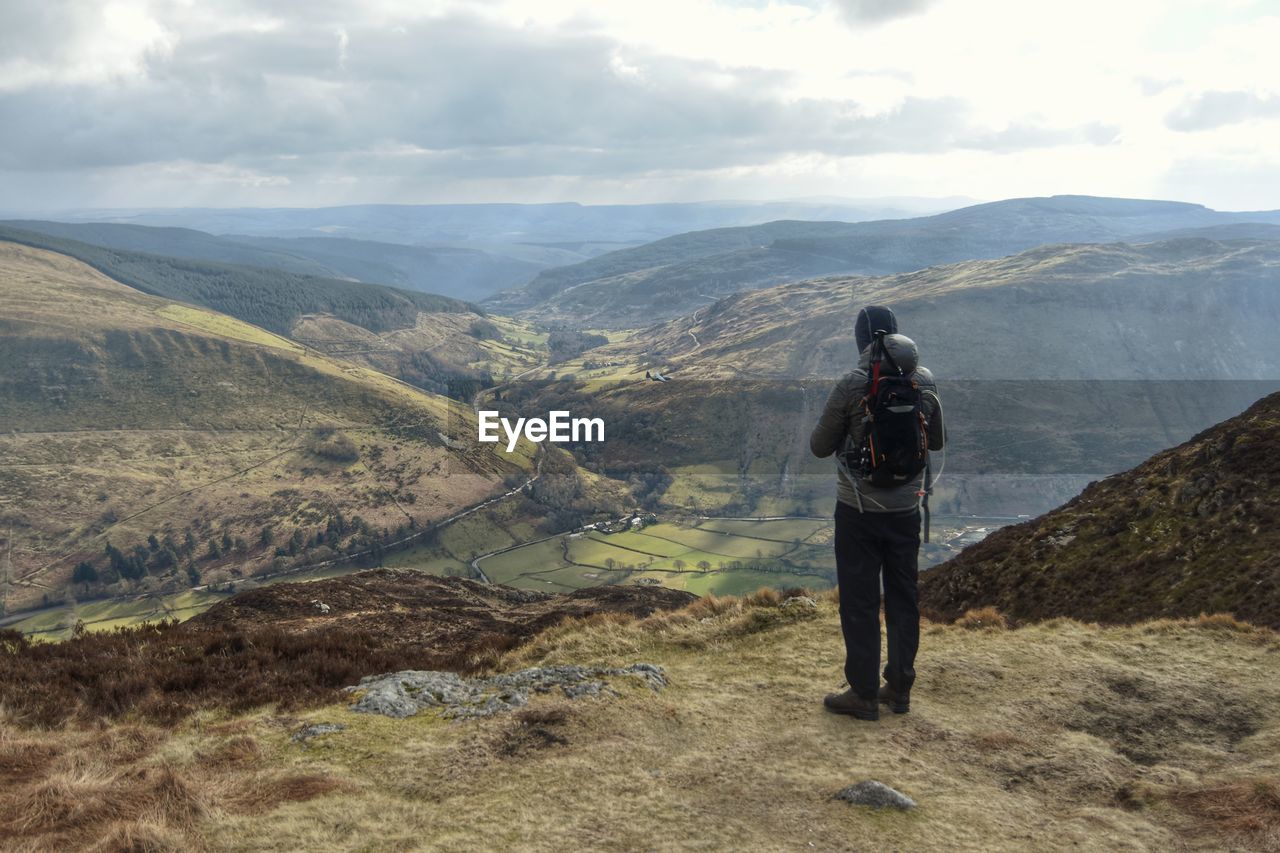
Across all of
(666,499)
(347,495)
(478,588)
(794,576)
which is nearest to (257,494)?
(347,495)

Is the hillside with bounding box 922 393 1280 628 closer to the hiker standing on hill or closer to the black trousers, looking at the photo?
the black trousers

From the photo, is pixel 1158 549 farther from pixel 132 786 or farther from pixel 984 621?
pixel 132 786

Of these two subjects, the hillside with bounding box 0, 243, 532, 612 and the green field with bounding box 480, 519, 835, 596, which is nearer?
the green field with bounding box 480, 519, 835, 596

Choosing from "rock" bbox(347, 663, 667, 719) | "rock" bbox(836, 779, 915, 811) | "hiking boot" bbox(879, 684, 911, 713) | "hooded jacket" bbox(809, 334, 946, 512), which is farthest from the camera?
"rock" bbox(347, 663, 667, 719)

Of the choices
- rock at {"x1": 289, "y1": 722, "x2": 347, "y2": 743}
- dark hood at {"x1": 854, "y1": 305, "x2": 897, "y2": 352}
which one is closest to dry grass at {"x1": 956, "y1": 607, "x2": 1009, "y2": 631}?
dark hood at {"x1": 854, "y1": 305, "x2": 897, "y2": 352}

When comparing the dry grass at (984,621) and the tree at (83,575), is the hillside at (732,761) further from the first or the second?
the tree at (83,575)

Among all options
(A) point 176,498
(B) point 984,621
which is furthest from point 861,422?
(A) point 176,498

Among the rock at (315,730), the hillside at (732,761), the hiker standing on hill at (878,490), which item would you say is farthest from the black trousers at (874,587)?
the rock at (315,730)
